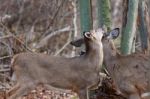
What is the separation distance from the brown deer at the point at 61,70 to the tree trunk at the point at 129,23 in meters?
0.65

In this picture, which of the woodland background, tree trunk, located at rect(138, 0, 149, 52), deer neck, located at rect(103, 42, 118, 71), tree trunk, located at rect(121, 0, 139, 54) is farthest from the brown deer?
the woodland background

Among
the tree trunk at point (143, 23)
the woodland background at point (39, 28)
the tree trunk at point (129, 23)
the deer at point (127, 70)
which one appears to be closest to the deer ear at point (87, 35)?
the deer at point (127, 70)

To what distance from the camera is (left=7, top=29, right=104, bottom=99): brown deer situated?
37.3ft

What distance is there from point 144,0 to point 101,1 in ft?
3.02

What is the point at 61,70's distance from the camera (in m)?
11.5

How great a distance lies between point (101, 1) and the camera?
1207 centimetres

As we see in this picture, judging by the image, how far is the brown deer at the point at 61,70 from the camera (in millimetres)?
11359

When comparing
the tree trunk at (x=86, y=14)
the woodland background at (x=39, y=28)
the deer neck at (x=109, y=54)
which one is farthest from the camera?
the woodland background at (x=39, y=28)

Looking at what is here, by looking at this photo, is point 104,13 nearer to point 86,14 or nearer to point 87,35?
point 86,14

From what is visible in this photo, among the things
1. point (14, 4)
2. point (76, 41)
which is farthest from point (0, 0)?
point (76, 41)

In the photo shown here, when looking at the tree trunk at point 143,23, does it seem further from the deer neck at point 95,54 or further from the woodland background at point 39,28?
the woodland background at point 39,28

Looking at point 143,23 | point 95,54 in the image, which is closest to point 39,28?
point 143,23

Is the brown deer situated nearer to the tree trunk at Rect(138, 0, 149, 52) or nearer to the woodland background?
the tree trunk at Rect(138, 0, 149, 52)

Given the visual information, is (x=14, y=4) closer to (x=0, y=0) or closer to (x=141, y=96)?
(x=0, y=0)
